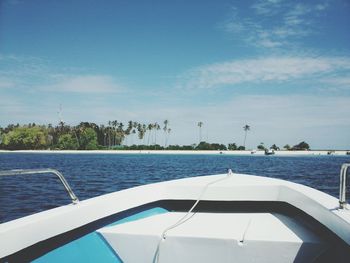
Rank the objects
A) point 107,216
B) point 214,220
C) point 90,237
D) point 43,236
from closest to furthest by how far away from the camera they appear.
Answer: point 43,236 < point 90,237 < point 107,216 < point 214,220

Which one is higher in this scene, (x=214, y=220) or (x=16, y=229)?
(x=16, y=229)

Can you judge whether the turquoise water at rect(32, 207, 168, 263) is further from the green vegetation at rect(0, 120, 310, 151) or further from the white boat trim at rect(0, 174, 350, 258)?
the green vegetation at rect(0, 120, 310, 151)

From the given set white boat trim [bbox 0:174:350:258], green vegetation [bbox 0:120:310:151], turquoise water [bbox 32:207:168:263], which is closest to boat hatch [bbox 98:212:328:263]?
turquoise water [bbox 32:207:168:263]

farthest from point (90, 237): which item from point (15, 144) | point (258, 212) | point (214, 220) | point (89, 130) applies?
point (15, 144)

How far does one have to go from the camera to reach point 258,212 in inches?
161

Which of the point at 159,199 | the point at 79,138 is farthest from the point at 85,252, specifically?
the point at 79,138

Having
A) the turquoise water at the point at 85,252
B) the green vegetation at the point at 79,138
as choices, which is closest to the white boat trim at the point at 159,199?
the turquoise water at the point at 85,252

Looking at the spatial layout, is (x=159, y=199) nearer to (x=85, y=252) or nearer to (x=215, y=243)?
(x=215, y=243)

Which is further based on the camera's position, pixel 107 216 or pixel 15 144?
pixel 15 144

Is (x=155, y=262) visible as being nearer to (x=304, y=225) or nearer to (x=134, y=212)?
(x=134, y=212)

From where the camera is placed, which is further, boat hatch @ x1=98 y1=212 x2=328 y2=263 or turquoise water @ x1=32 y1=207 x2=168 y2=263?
boat hatch @ x1=98 y1=212 x2=328 y2=263

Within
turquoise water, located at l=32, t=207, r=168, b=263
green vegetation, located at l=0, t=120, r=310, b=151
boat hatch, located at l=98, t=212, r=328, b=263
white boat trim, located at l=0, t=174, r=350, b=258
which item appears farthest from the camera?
green vegetation, located at l=0, t=120, r=310, b=151

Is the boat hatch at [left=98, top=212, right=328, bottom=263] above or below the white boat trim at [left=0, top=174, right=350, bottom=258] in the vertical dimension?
below

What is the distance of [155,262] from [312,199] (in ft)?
5.75
